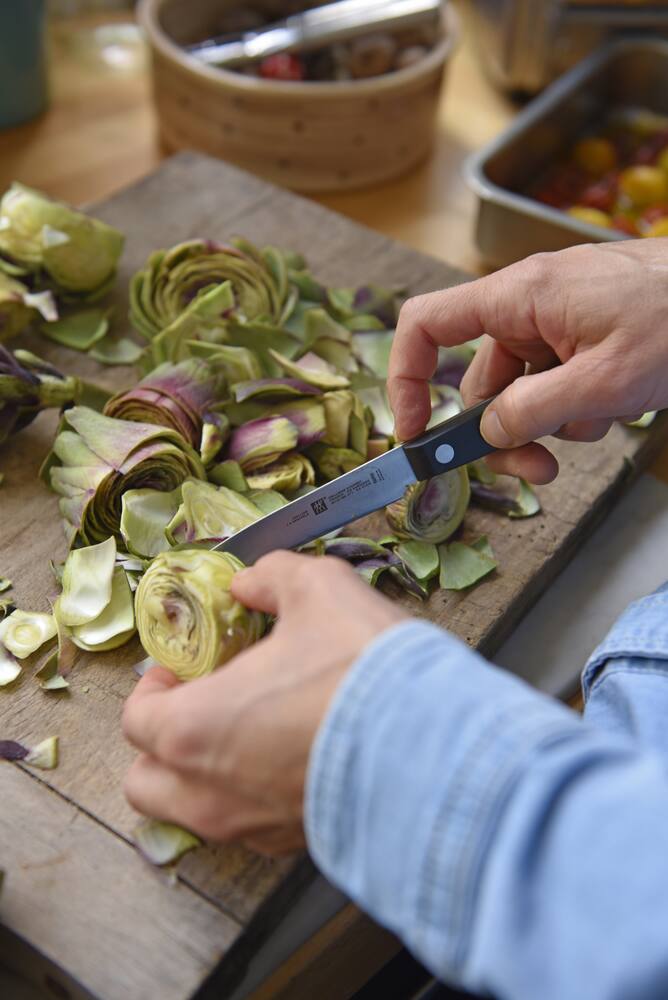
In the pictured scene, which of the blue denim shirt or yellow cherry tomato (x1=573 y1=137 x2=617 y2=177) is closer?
the blue denim shirt

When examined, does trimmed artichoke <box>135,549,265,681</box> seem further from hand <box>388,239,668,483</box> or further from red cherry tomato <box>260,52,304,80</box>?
red cherry tomato <box>260,52,304,80</box>

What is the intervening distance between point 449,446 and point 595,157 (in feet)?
3.11

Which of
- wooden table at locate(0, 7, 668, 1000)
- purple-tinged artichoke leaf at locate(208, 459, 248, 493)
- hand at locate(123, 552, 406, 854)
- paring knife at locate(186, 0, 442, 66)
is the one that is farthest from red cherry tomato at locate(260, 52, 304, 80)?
hand at locate(123, 552, 406, 854)

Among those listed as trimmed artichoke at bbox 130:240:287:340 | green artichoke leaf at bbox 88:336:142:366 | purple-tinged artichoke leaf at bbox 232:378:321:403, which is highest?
trimmed artichoke at bbox 130:240:287:340

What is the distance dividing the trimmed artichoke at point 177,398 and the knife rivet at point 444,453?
24 centimetres

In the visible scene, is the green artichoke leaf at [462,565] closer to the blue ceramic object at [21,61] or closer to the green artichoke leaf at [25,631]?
the green artichoke leaf at [25,631]

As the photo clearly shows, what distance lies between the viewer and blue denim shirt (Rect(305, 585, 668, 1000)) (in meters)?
0.50

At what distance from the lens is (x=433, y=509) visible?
911 millimetres

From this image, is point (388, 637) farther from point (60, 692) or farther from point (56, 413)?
point (56, 413)

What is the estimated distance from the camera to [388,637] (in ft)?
1.90

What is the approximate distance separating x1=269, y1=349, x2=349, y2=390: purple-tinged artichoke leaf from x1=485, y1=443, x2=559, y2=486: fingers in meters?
0.18

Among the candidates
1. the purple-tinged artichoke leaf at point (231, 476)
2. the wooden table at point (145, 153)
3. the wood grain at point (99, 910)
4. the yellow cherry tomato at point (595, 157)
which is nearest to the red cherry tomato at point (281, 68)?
the wooden table at point (145, 153)

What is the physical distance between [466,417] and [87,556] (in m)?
0.34

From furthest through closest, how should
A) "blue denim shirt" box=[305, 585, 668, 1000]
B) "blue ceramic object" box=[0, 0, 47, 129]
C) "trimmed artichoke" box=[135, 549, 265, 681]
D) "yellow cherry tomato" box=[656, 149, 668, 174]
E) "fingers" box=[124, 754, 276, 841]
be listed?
"yellow cherry tomato" box=[656, 149, 668, 174], "blue ceramic object" box=[0, 0, 47, 129], "trimmed artichoke" box=[135, 549, 265, 681], "fingers" box=[124, 754, 276, 841], "blue denim shirt" box=[305, 585, 668, 1000]
